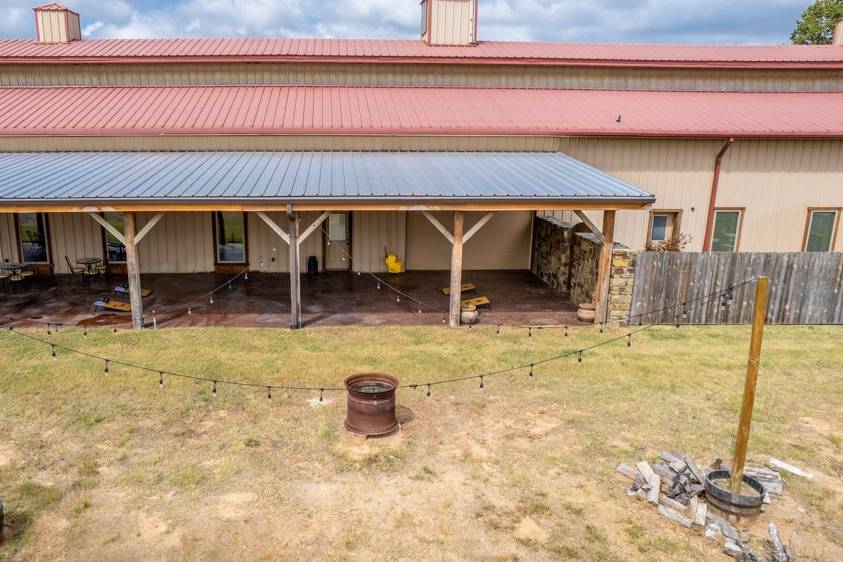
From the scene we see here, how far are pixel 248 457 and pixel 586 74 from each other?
58.6ft

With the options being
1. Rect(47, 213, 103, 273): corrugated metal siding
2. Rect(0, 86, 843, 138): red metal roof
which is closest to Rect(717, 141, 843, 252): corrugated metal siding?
Rect(0, 86, 843, 138): red metal roof

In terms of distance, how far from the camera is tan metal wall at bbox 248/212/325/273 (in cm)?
1788

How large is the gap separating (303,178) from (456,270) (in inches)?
172

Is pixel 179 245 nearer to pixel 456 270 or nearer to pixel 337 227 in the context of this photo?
pixel 337 227

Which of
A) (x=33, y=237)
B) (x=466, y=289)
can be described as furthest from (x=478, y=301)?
(x=33, y=237)

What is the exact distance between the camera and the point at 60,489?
7113 mm

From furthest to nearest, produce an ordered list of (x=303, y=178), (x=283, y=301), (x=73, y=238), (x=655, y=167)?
1. (x=655, y=167)
2. (x=73, y=238)
3. (x=283, y=301)
4. (x=303, y=178)

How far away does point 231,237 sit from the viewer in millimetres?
17953

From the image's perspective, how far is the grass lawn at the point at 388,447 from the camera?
20.9 feet

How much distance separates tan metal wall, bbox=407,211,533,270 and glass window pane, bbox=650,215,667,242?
384 centimetres

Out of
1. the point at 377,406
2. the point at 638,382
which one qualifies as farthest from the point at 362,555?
the point at 638,382

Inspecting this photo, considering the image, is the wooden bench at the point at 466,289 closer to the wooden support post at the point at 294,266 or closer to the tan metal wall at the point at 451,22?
the wooden support post at the point at 294,266

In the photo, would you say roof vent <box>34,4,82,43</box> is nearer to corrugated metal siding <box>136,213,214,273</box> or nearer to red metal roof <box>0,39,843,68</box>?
red metal roof <box>0,39,843,68</box>

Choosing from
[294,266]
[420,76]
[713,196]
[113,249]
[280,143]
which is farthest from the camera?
[420,76]
